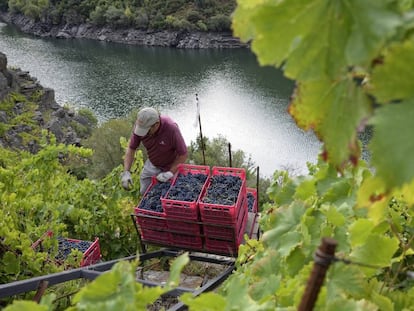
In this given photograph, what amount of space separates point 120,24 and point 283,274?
44784 mm

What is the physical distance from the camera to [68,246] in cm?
427

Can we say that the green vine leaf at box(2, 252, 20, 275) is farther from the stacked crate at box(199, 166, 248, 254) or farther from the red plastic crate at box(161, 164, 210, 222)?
the stacked crate at box(199, 166, 248, 254)

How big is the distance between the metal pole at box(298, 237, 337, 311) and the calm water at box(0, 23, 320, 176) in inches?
720

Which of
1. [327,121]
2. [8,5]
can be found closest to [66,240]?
[327,121]

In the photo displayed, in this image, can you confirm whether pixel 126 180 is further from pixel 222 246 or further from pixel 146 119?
pixel 222 246

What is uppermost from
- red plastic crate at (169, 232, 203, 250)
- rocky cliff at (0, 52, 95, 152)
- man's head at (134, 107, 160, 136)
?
man's head at (134, 107, 160, 136)

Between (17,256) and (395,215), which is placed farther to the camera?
(17,256)

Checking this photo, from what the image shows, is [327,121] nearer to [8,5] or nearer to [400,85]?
[400,85]

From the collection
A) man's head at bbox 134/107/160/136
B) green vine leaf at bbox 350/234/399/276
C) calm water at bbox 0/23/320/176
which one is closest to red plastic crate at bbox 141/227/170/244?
man's head at bbox 134/107/160/136

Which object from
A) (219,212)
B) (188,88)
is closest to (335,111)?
(219,212)

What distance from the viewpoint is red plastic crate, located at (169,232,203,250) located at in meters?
3.57

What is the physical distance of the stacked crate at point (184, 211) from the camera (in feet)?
11.2

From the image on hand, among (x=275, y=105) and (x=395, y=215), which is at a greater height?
(x=395, y=215)

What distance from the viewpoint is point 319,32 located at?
55 cm
